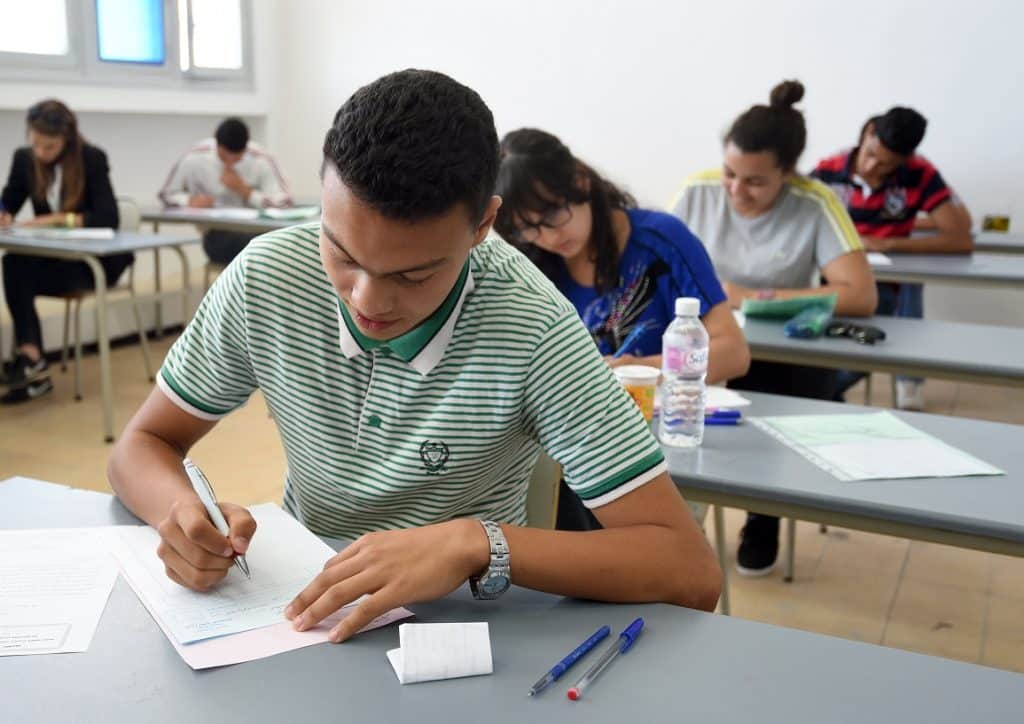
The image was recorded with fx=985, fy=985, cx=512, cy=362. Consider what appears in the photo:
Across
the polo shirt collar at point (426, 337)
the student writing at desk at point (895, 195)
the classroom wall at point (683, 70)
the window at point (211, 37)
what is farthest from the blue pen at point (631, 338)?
the window at point (211, 37)

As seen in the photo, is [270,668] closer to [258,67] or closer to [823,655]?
[823,655]

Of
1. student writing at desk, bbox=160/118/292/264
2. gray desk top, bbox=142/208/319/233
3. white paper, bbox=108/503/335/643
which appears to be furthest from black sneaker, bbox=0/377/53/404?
white paper, bbox=108/503/335/643

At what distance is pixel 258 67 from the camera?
6.25m

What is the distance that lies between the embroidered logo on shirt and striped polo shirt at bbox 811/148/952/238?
321 centimetres

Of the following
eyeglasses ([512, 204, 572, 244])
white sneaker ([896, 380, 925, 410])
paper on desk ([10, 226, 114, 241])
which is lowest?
white sneaker ([896, 380, 925, 410])

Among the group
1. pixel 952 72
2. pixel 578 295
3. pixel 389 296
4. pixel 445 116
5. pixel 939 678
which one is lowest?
pixel 939 678

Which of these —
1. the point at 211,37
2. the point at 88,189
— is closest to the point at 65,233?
the point at 88,189

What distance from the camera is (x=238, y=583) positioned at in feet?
3.30

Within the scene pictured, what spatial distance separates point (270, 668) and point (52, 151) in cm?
388

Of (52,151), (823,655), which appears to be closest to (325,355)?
(823,655)

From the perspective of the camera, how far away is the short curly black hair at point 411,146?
88cm

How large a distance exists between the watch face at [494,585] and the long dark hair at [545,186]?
2.86 ft

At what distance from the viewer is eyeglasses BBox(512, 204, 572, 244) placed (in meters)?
1.80

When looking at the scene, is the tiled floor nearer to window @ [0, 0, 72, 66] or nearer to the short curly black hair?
the short curly black hair
